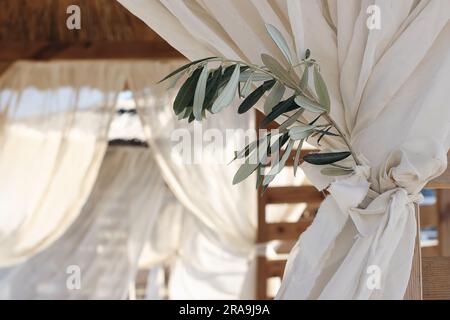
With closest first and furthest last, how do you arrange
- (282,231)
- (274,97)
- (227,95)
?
(227,95)
(274,97)
(282,231)

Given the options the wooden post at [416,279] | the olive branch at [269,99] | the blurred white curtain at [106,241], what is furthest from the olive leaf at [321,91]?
the blurred white curtain at [106,241]

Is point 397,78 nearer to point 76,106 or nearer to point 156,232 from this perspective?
point 76,106

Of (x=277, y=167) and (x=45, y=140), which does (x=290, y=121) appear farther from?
(x=45, y=140)

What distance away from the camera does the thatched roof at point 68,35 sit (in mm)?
4668

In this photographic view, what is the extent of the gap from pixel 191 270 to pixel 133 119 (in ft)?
3.93

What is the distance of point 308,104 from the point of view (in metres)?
1.47

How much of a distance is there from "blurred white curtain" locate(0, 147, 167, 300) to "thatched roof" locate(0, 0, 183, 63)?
3.73ft

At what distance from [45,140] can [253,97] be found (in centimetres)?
378

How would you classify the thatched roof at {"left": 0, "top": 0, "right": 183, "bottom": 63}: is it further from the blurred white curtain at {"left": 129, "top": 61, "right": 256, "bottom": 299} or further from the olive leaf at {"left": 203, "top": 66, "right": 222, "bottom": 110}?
the olive leaf at {"left": 203, "top": 66, "right": 222, "bottom": 110}

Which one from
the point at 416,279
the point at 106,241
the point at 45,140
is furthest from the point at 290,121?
the point at 106,241

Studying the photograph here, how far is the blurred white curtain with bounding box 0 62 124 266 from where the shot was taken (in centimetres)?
504

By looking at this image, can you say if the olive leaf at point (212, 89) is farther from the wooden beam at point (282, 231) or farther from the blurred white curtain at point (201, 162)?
the wooden beam at point (282, 231)

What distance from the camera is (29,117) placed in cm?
504

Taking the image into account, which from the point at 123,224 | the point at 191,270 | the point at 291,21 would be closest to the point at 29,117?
the point at 123,224
